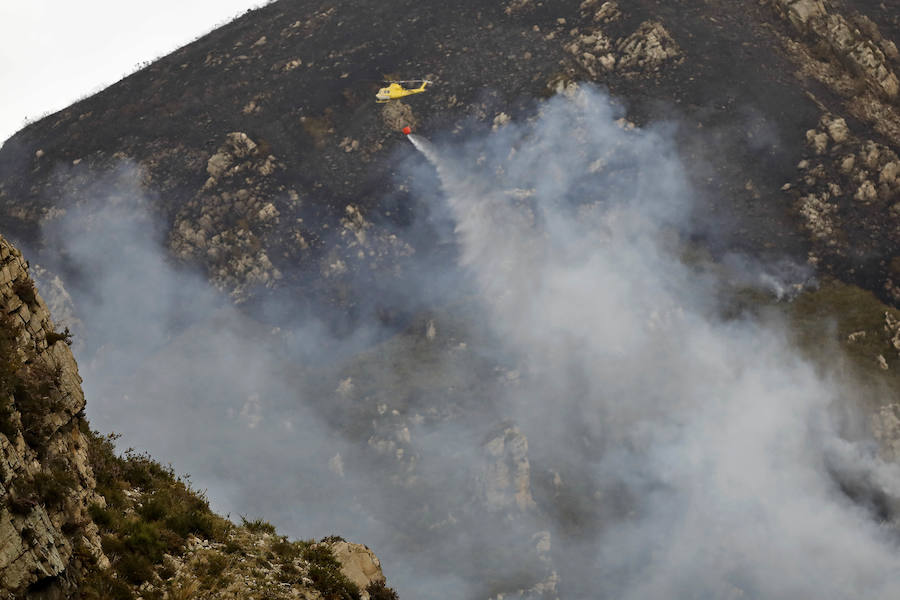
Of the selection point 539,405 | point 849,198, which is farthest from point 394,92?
point 849,198

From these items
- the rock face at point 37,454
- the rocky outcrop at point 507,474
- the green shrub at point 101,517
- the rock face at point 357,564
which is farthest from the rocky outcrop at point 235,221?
the green shrub at point 101,517

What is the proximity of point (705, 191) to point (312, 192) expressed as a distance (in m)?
24.7

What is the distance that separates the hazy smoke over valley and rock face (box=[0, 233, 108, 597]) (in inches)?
857

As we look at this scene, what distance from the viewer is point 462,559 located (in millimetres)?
35281

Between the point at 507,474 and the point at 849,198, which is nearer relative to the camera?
the point at 507,474

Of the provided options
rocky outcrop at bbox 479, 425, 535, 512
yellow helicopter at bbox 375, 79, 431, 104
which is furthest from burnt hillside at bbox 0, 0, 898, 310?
rocky outcrop at bbox 479, 425, 535, 512

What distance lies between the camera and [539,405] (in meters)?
39.4

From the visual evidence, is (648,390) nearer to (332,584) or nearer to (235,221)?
(332,584)

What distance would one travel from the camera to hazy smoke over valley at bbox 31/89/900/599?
3475 cm

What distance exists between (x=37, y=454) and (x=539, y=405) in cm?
2805

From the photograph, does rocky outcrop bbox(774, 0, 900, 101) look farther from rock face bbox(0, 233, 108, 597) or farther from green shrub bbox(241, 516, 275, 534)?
rock face bbox(0, 233, 108, 597)

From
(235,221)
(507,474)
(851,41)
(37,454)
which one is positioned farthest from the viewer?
(851,41)

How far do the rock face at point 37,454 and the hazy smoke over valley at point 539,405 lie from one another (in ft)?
71.4

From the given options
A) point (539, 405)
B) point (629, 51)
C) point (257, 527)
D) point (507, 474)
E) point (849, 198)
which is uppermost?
point (629, 51)
